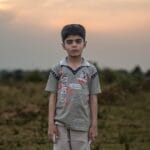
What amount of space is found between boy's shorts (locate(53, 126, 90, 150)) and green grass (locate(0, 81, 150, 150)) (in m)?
2.81

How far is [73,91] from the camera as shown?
4305mm

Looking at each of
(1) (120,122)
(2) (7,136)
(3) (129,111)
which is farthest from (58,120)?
(3) (129,111)

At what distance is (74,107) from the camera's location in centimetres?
430

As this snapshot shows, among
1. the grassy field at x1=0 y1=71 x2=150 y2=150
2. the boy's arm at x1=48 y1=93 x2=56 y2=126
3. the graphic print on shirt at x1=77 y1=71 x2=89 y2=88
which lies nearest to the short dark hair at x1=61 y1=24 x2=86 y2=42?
the graphic print on shirt at x1=77 y1=71 x2=89 y2=88

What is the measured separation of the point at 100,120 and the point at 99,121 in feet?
0.37

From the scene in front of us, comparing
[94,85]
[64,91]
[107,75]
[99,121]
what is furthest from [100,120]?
[107,75]

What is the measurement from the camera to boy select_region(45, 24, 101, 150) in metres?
4.31

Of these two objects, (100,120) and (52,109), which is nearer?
(52,109)

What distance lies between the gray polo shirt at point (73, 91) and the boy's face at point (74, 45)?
0.12 metres

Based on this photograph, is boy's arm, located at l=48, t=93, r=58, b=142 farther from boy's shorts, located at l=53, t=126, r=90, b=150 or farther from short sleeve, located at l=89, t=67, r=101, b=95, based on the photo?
short sleeve, located at l=89, t=67, r=101, b=95

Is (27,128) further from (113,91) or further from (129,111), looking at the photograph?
(113,91)

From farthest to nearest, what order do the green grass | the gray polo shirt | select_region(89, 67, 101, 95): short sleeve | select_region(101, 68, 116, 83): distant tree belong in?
select_region(101, 68, 116, 83): distant tree, the green grass, select_region(89, 67, 101, 95): short sleeve, the gray polo shirt

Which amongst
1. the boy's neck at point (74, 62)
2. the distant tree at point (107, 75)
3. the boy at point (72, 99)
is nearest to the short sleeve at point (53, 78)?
the boy at point (72, 99)

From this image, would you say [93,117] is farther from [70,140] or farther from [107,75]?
[107,75]
